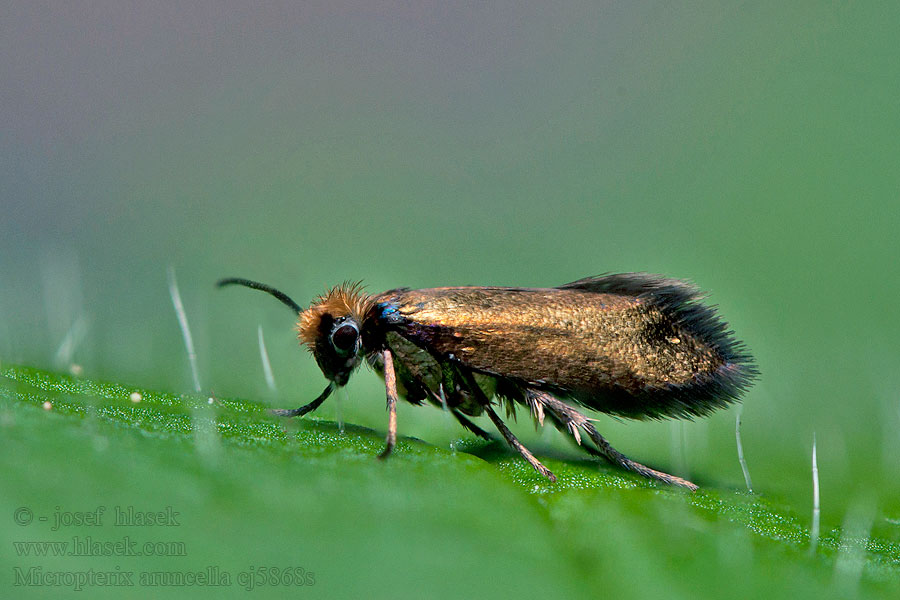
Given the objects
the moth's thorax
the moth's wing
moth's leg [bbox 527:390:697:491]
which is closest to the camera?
moth's leg [bbox 527:390:697:491]

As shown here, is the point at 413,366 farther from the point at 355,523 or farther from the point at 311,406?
the point at 355,523

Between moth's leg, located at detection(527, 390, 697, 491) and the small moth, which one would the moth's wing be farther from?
moth's leg, located at detection(527, 390, 697, 491)

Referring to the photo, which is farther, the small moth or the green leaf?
the small moth

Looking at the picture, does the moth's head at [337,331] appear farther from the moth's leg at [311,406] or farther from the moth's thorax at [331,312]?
the moth's leg at [311,406]

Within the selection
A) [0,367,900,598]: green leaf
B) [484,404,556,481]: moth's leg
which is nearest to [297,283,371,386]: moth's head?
[484,404,556,481]: moth's leg

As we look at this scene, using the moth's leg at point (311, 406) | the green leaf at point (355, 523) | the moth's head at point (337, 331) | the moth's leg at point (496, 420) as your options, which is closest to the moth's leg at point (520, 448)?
the moth's leg at point (496, 420)

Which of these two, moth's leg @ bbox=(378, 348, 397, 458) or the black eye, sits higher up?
the black eye

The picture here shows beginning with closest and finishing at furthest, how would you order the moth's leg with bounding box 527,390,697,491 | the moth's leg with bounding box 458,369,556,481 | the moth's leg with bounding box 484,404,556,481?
the moth's leg with bounding box 484,404,556,481 → the moth's leg with bounding box 458,369,556,481 → the moth's leg with bounding box 527,390,697,491
